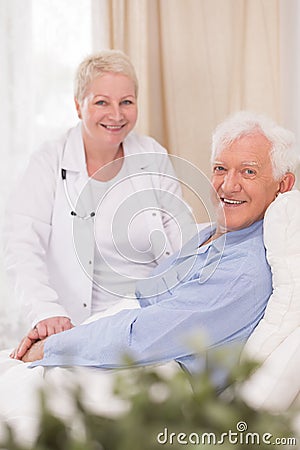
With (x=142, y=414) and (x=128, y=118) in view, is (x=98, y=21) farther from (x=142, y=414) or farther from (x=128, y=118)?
(x=142, y=414)

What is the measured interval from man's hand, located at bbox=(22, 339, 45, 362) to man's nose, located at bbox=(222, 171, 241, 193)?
678 millimetres

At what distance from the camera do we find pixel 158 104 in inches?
136

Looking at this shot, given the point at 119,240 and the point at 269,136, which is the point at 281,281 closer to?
the point at 269,136

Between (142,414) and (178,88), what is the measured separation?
2786 millimetres

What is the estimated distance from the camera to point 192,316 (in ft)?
6.10

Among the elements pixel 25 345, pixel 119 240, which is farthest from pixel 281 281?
pixel 25 345

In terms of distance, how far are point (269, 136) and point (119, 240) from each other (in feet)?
1.96

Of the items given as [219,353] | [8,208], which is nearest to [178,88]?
[8,208]

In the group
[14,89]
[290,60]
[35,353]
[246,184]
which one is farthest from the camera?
[14,89]

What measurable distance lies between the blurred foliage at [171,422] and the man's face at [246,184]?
1301mm

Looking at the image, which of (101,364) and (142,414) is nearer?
(142,414)

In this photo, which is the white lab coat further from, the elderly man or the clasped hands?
the elderly man

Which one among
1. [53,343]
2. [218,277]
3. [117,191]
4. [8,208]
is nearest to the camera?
[218,277]

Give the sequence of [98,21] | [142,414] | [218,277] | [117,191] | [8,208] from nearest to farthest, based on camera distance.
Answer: [142,414], [218,277], [117,191], [8,208], [98,21]
